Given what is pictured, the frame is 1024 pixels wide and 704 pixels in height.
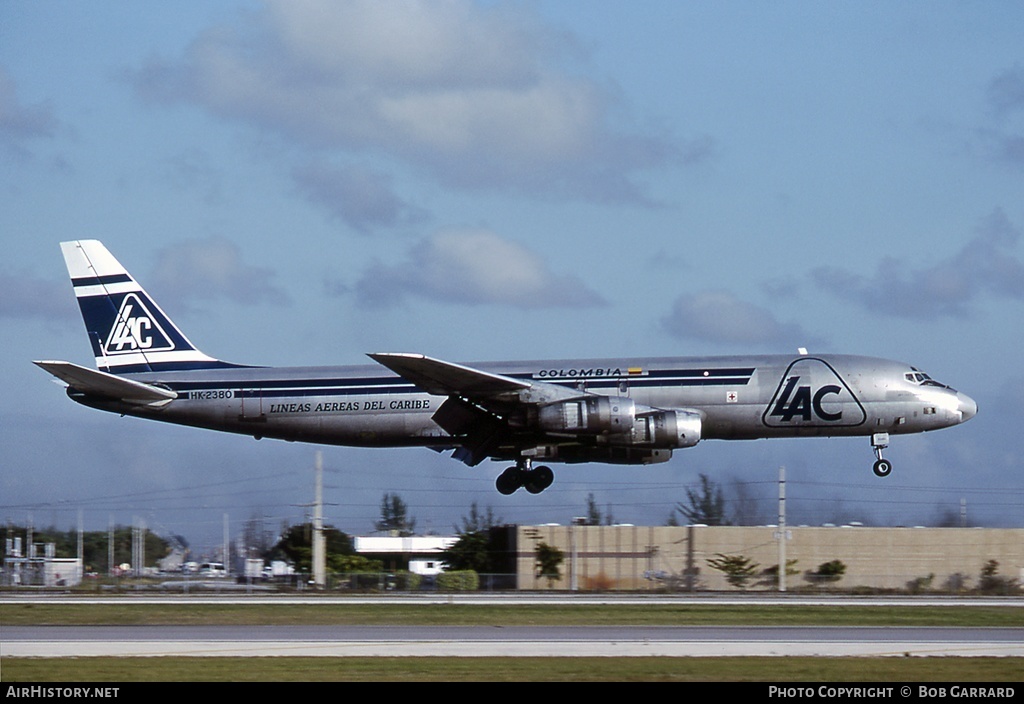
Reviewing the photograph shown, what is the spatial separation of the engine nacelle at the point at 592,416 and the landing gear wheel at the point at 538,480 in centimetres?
421

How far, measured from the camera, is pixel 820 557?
68.9 m

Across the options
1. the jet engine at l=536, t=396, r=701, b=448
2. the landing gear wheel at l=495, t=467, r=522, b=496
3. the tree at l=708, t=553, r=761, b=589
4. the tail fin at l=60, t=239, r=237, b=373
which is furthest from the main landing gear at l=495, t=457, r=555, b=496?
the tree at l=708, t=553, r=761, b=589

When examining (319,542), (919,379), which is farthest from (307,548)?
(919,379)

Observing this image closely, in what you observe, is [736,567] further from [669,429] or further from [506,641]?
[506,641]

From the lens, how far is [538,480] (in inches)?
1839

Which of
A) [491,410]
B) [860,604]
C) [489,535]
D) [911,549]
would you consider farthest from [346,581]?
[911,549]

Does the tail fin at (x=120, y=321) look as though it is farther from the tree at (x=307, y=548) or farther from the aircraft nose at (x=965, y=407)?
the aircraft nose at (x=965, y=407)

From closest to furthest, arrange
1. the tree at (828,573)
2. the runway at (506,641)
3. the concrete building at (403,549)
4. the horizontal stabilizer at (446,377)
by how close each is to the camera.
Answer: the runway at (506,641), the horizontal stabilizer at (446,377), the tree at (828,573), the concrete building at (403,549)

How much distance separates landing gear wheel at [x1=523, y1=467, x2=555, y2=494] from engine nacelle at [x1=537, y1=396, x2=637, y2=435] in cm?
421

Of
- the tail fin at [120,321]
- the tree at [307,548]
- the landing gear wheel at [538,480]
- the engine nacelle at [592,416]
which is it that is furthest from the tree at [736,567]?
the tail fin at [120,321]

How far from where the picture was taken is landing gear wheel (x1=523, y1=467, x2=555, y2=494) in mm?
46641

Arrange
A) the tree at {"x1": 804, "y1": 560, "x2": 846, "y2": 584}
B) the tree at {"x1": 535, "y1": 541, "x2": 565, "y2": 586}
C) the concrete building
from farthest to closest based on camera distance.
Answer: the concrete building < the tree at {"x1": 804, "y1": 560, "x2": 846, "y2": 584} < the tree at {"x1": 535, "y1": 541, "x2": 565, "y2": 586}

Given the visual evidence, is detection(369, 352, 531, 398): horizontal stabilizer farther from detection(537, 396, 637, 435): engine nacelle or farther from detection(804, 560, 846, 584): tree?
detection(804, 560, 846, 584): tree

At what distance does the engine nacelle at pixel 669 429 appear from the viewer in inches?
1673
